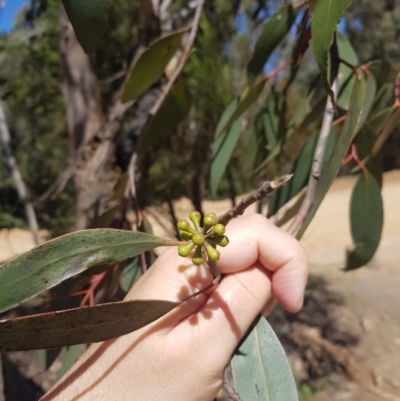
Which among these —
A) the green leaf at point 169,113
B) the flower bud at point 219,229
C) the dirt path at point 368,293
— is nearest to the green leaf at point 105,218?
the green leaf at point 169,113

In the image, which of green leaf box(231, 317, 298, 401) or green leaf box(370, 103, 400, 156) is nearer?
green leaf box(231, 317, 298, 401)

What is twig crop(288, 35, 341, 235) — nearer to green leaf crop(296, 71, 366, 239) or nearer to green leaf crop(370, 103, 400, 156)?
green leaf crop(296, 71, 366, 239)

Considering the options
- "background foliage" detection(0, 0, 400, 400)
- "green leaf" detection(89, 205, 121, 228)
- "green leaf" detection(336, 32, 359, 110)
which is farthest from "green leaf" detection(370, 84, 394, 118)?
"green leaf" detection(89, 205, 121, 228)

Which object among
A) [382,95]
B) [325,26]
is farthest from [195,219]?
[382,95]

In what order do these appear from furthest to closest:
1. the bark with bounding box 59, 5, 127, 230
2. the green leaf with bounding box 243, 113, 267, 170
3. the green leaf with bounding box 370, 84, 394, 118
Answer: the bark with bounding box 59, 5, 127, 230 < the green leaf with bounding box 243, 113, 267, 170 < the green leaf with bounding box 370, 84, 394, 118

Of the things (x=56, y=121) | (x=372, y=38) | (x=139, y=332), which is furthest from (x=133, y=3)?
(x=372, y=38)

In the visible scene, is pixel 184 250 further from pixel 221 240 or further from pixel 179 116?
pixel 179 116

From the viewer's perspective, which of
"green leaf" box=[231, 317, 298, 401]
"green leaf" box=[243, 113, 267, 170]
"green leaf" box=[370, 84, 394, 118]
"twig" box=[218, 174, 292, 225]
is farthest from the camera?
"green leaf" box=[243, 113, 267, 170]
